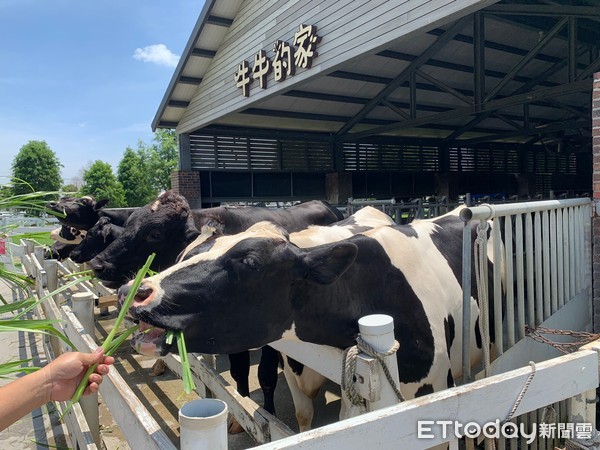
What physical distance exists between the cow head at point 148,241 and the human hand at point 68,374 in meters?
2.74

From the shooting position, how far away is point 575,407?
6.40ft

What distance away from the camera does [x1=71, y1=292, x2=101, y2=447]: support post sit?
2785mm

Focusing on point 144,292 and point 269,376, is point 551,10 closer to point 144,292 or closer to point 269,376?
point 269,376

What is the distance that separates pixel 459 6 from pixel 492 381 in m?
4.46

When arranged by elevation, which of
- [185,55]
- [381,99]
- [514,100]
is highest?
[185,55]

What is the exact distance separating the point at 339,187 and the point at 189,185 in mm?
4302

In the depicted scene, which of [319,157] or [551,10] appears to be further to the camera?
[319,157]

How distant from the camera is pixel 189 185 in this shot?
11.4 m

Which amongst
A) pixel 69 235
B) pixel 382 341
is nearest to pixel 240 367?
pixel 382 341

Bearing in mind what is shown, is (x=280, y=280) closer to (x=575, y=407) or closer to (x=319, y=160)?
(x=575, y=407)

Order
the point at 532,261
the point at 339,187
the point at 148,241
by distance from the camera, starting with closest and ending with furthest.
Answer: the point at 532,261
the point at 148,241
the point at 339,187

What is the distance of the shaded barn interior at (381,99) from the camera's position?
6.82m

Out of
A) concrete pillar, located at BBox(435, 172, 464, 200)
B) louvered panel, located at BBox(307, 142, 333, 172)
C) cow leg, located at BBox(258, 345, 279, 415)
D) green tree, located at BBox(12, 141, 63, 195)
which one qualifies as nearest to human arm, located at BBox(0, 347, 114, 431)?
cow leg, located at BBox(258, 345, 279, 415)

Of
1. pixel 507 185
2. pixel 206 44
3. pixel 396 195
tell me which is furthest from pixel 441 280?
pixel 507 185
